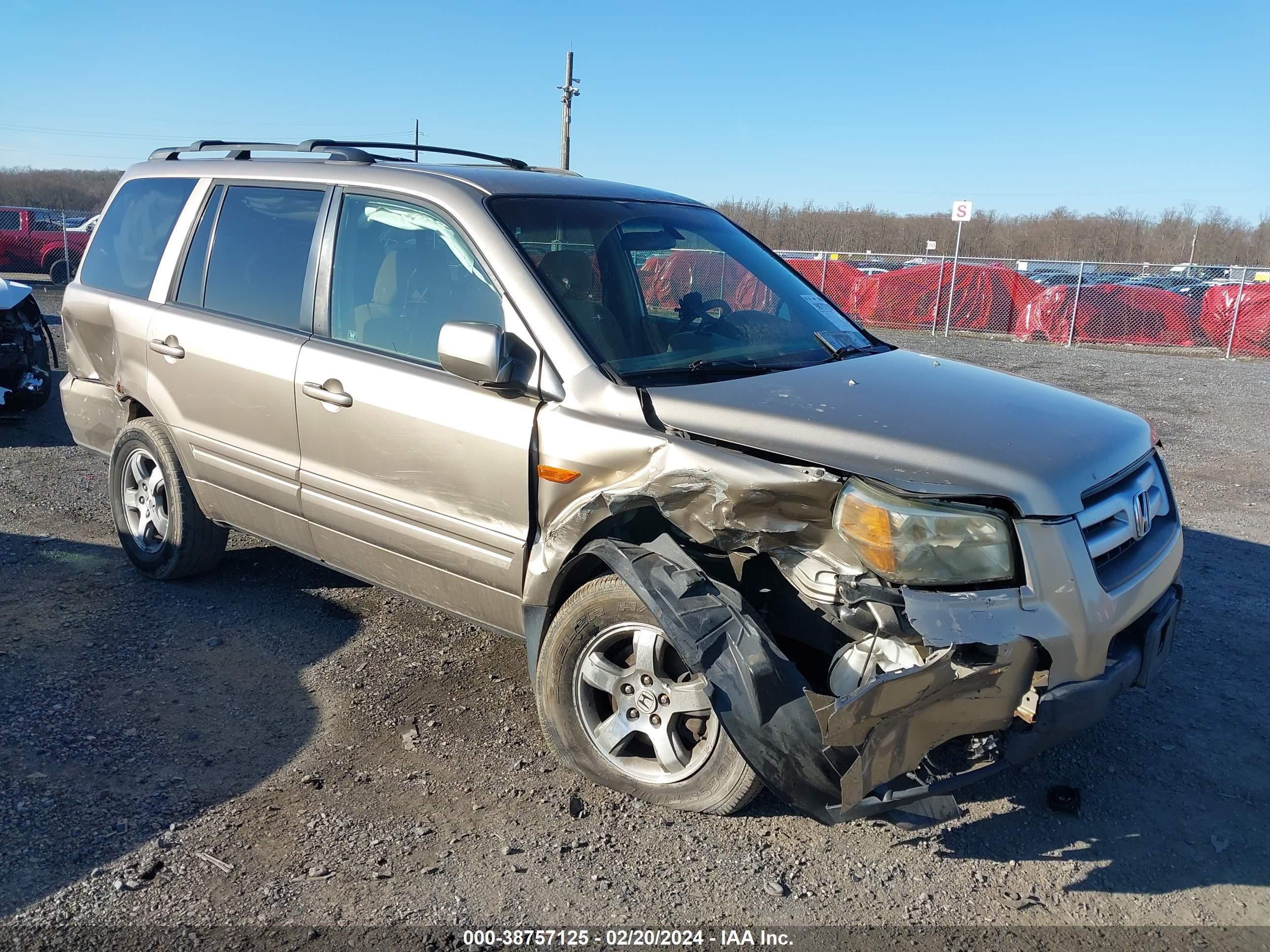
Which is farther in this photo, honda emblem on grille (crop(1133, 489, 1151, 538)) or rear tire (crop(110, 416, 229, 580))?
rear tire (crop(110, 416, 229, 580))

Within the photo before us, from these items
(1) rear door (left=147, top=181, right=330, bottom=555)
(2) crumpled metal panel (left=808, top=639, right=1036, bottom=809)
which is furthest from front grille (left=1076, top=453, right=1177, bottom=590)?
(1) rear door (left=147, top=181, right=330, bottom=555)

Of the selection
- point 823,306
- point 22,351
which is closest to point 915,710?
point 823,306

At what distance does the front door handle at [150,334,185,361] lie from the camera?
4453mm

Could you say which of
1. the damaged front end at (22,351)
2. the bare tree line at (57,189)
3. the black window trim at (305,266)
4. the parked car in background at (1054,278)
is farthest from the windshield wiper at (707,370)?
the bare tree line at (57,189)

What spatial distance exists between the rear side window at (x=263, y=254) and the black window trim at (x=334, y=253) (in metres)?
0.10

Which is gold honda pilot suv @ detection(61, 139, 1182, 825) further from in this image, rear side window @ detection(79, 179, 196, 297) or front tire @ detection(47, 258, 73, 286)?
front tire @ detection(47, 258, 73, 286)

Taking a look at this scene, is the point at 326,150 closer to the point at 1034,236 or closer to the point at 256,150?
the point at 256,150

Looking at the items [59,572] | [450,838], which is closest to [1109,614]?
[450,838]

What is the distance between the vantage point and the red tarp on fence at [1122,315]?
19.1 metres

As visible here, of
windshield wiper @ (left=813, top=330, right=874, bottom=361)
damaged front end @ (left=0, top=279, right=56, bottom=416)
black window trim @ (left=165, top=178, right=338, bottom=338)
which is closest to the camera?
windshield wiper @ (left=813, top=330, right=874, bottom=361)

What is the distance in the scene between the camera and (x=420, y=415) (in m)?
3.49

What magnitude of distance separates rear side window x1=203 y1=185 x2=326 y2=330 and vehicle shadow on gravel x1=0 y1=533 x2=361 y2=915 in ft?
4.69

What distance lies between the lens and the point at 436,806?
3.13m

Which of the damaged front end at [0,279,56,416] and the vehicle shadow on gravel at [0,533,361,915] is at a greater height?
the damaged front end at [0,279,56,416]
